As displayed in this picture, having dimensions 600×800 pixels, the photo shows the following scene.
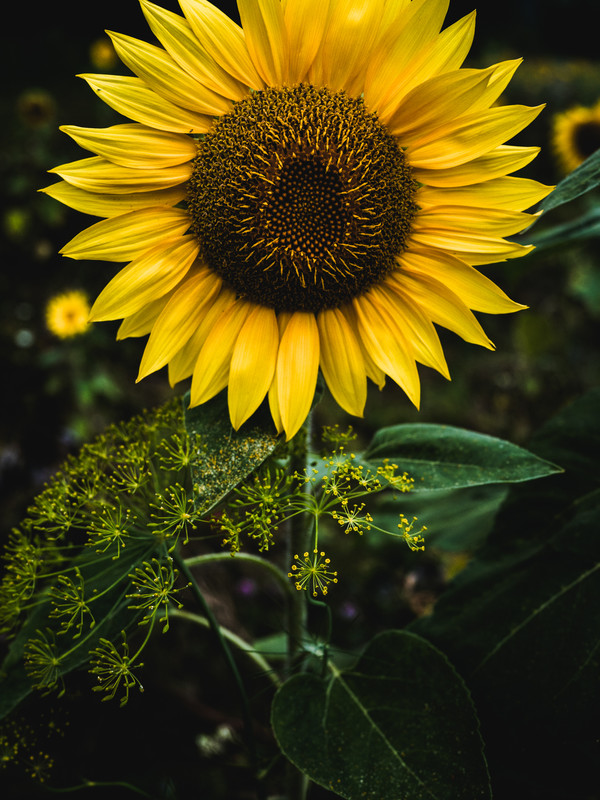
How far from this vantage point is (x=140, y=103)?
2.63ft

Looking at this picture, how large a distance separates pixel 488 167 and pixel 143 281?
0.48 m

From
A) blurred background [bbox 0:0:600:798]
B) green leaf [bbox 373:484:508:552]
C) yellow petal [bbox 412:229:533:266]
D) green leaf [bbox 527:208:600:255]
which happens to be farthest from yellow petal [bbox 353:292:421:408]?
blurred background [bbox 0:0:600:798]

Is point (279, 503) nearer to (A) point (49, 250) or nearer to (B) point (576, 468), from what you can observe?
(B) point (576, 468)

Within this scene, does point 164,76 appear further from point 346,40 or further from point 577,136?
point 577,136

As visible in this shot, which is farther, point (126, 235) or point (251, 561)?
point (251, 561)

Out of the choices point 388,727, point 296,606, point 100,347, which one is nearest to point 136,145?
point 296,606

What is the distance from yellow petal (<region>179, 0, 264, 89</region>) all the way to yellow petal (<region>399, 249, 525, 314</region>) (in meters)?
0.33

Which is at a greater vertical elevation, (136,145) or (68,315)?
(136,145)

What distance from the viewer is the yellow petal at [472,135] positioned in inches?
31.0

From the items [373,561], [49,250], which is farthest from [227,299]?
[49,250]

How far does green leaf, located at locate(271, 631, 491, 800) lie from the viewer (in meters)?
0.79

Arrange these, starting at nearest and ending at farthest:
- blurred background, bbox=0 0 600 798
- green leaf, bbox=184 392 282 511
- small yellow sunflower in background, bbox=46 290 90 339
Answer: green leaf, bbox=184 392 282 511 < blurred background, bbox=0 0 600 798 < small yellow sunflower in background, bbox=46 290 90 339

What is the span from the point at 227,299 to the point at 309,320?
120 millimetres

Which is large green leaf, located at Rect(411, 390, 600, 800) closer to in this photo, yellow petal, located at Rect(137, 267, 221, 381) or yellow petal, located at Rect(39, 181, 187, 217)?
yellow petal, located at Rect(137, 267, 221, 381)
